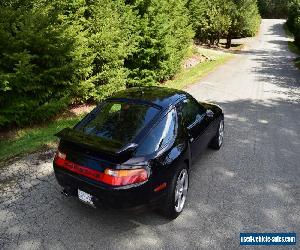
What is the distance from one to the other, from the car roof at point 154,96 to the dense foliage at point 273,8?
8387 cm

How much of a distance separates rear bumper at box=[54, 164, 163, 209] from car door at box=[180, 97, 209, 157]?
152 centimetres

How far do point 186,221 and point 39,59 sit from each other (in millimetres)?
5725

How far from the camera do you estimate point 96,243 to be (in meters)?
4.52

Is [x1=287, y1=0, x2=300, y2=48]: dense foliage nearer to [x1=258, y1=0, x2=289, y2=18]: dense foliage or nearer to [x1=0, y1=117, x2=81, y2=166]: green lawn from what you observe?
[x1=0, y1=117, x2=81, y2=166]: green lawn

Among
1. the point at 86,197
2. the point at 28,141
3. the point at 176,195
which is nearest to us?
the point at 86,197

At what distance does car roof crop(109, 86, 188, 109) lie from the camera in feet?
18.0

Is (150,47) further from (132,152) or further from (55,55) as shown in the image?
(132,152)

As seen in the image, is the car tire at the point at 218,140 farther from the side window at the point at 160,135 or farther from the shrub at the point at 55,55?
the shrub at the point at 55,55

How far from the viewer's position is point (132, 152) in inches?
177

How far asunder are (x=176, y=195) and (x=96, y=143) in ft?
4.82

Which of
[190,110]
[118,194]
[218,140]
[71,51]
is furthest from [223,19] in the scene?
[118,194]

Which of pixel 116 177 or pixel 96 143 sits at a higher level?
pixel 96 143

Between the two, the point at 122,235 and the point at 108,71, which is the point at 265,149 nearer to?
the point at 122,235

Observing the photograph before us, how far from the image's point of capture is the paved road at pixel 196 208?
463 cm
